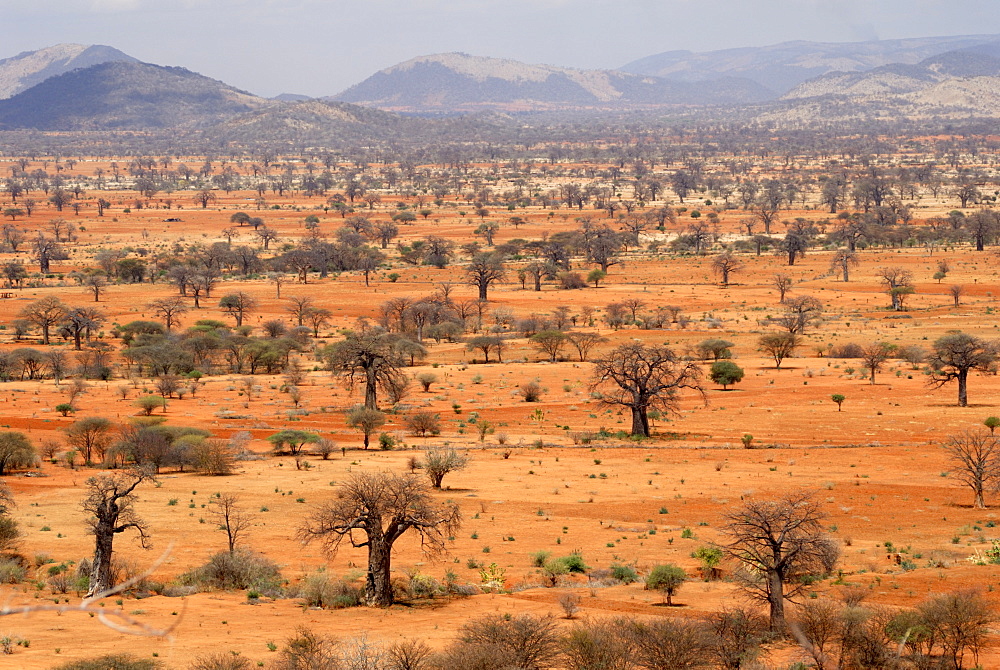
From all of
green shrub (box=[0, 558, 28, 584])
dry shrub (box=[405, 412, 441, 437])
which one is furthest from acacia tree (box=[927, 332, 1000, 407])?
green shrub (box=[0, 558, 28, 584])

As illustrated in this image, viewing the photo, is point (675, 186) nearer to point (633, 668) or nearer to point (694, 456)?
point (694, 456)

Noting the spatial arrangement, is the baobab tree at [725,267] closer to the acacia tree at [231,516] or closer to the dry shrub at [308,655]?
the acacia tree at [231,516]

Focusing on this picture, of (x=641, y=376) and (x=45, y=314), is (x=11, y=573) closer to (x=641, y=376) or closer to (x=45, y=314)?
(x=641, y=376)

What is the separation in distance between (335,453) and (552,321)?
116 feet

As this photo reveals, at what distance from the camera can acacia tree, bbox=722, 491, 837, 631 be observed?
21406 mm

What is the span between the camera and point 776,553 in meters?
21.9

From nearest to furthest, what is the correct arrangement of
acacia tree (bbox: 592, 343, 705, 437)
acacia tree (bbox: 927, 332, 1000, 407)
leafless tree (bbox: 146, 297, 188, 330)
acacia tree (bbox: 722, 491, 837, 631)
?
acacia tree (bbox: 722, 491, 837, 631) < acacia tree (bbox: 592, 343, 705, 437) < acacia tree (bbox: 927, 332, 1000, 407) < leafless tree (bbox: 146, 297, 188, 330)

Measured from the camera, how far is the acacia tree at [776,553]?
21.4m

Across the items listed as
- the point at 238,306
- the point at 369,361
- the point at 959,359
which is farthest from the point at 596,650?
the point at 238,306

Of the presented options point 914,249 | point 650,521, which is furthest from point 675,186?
point 650,521

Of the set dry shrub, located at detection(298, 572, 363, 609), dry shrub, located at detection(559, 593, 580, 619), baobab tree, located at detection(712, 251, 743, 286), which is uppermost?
baobab tree, located at detection(712, 251, 743, 286)

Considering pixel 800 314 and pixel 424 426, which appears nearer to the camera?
pixel 424 426

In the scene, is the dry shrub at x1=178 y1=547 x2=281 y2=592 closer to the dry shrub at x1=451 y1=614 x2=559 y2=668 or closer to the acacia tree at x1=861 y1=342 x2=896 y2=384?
the dry shrub at x1=451 y1=614 x2=559 y2=668

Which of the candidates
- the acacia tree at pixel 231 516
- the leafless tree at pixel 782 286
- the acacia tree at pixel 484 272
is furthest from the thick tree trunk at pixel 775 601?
the acacia tree at pixel 484 272
